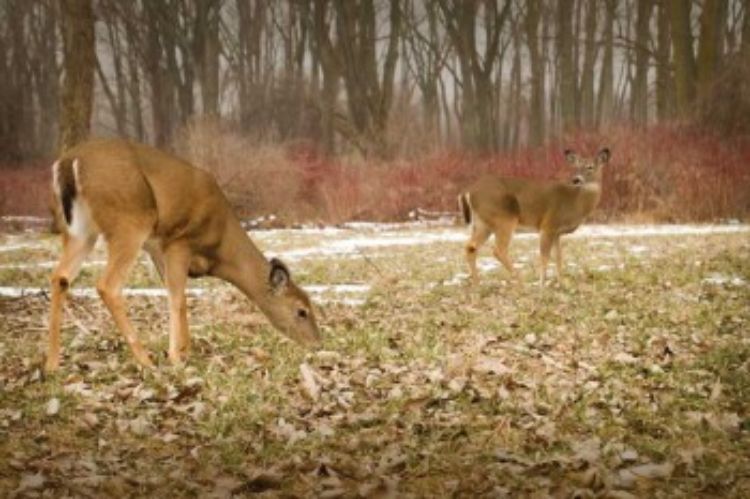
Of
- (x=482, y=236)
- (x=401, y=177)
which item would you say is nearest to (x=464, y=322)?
(x=482, y=236)

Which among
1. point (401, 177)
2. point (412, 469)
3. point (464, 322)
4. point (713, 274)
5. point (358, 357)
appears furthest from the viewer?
point (401, 177)

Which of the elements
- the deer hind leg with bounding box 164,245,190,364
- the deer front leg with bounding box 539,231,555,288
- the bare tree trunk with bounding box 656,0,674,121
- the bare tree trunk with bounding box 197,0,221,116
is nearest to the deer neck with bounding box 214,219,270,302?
the deer hind leg with bounding box 164,245,190,364

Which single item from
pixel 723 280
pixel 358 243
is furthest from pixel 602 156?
pixel 358 243

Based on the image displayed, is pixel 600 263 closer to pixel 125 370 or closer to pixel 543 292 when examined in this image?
pixel 543 292

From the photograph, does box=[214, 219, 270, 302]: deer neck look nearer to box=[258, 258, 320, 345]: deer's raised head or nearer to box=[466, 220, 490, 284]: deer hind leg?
box=[258, 258, 320, 345]: deer's raised head

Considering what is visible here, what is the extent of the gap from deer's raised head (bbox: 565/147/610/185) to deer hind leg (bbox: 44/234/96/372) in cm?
710

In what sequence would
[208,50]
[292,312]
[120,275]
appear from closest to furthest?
[120,275], [292,312], [208,50]

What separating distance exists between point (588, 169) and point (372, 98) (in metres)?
19.7

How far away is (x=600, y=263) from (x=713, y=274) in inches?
71.2

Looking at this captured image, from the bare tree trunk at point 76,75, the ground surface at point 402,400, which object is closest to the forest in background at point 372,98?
the bare tree trunk at point 76,75

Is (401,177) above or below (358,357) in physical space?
above

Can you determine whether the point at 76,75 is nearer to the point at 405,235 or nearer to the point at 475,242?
the point at 405,235

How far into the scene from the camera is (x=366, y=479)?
4312 mm

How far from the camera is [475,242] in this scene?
10.7m
